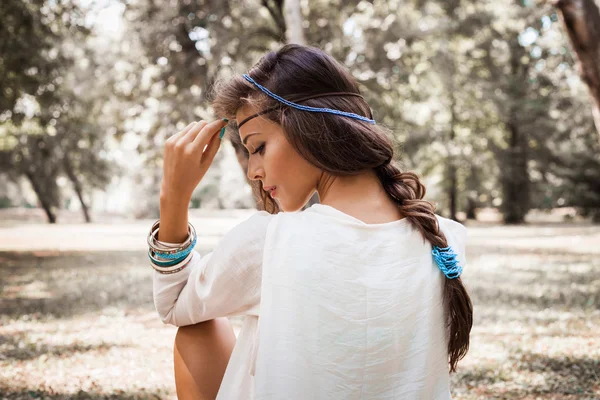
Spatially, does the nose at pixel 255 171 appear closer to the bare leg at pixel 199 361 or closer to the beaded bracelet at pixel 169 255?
the beaded bracelet at pixel 169 255

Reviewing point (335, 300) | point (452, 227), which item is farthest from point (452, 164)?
point (335, 300)

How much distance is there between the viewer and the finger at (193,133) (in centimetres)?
180

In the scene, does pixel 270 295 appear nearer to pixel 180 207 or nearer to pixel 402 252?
pixel 402 252

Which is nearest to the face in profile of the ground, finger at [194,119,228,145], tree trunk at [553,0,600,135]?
finger at [194,119,228,145]

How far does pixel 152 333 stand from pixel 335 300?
4.88 m

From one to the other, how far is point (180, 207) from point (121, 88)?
54.5 feet

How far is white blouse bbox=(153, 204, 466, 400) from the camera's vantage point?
4.58 ft

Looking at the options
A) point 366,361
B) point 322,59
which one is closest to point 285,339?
point 366,361

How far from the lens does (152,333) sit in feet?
19.2

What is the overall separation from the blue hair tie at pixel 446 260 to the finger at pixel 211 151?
80 cm

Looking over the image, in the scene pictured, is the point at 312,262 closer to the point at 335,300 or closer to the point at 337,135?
the point at 335,300

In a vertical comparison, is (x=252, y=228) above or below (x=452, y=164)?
above

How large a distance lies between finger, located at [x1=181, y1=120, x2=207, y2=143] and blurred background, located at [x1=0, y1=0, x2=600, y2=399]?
1.81 feet

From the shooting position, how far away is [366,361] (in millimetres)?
1445
